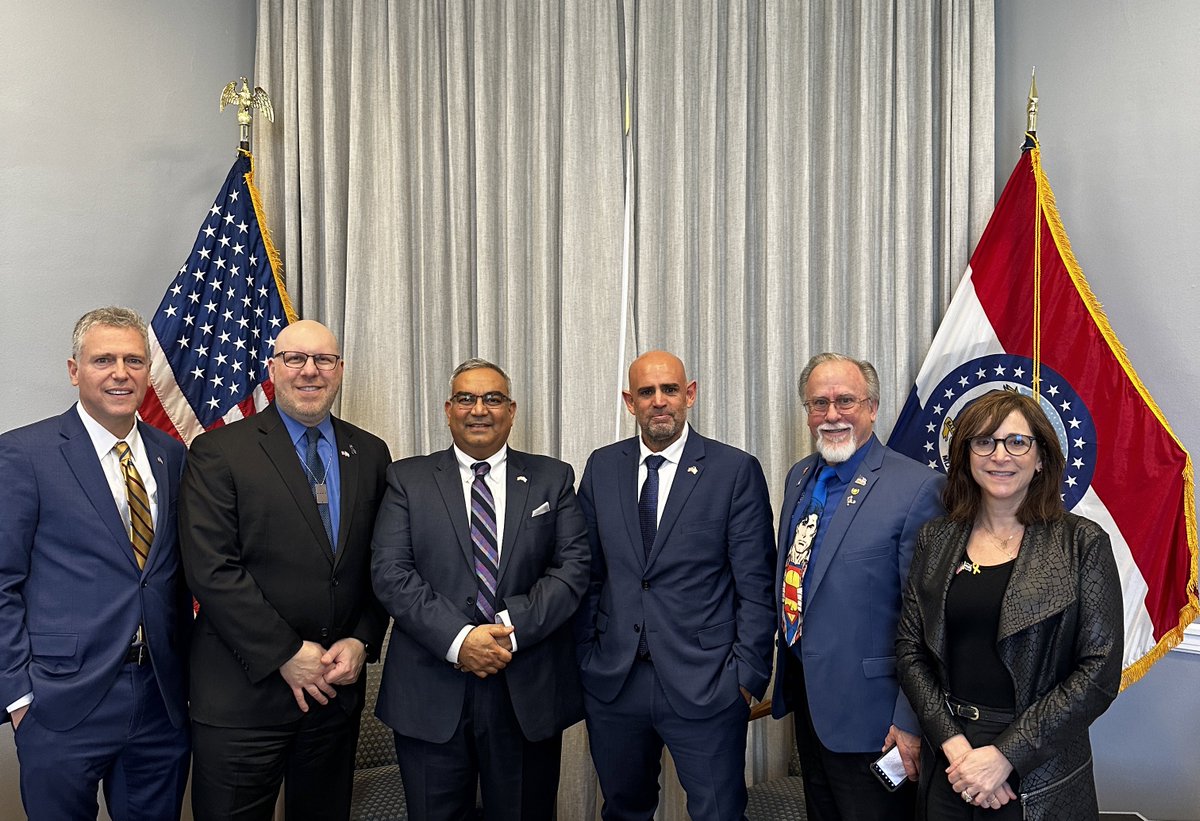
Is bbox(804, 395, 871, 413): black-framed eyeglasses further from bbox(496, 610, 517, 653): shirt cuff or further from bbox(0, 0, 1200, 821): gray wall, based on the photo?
bbox(0, 0, 1200, 821): gray wall

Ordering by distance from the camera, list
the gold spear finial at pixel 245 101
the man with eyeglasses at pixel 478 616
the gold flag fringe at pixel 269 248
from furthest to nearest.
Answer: the gold flag fringe at pixel 269 248 → the gold spear finial at pixel 245 101 → the man with eyeglasses at pixel 478 616

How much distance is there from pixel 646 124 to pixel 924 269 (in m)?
1.31

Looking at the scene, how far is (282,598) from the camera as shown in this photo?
8.68 feet

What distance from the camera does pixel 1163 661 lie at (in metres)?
3.31

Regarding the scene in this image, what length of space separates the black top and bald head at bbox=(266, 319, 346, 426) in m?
1.96

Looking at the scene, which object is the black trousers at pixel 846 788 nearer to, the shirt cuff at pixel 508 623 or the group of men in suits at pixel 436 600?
the group of men in suits at pixel 436 600

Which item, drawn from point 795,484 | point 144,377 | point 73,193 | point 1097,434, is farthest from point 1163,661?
point 73,193

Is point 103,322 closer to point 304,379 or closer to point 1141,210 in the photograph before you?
point 304,379

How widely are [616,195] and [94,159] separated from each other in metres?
2.07

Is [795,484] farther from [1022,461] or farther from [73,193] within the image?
[73,193]

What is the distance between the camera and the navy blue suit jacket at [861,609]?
251 centimetres

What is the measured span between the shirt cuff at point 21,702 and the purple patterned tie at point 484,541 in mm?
1234

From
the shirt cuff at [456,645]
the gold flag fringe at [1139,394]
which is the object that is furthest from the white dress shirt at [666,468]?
the gold flag fringe at [1139,394]

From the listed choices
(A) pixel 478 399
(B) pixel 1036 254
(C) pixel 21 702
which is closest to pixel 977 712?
(A) pixel 478 399
